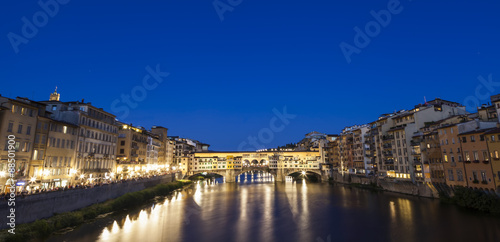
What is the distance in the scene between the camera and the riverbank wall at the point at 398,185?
45094mm

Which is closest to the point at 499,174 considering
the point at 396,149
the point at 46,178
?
the point at 396,149

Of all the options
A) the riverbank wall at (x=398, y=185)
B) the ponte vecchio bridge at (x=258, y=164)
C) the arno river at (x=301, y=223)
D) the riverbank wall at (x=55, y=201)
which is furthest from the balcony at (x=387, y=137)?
the riverbank wall at (x=55, y=201)

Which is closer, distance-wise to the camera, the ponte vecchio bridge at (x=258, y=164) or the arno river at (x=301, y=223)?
the arno river at (x=301, y=223)

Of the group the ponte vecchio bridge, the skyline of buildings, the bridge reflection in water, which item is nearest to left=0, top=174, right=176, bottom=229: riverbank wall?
the skyline of buildings

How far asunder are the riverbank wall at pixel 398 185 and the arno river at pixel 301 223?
195 cm

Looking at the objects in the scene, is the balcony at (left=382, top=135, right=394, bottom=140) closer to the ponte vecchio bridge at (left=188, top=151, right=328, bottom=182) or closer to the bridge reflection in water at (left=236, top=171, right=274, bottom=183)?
the ponte vecchio bridge at (left=188, top=151, right=328, bottom=182)

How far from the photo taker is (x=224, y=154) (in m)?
102

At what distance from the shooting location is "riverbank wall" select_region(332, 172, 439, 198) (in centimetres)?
4509

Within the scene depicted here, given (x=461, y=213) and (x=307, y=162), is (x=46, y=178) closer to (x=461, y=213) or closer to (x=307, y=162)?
(x=461, y=213)

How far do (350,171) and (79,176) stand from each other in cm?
6580

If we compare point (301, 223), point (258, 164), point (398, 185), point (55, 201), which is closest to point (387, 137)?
point (398, 185)

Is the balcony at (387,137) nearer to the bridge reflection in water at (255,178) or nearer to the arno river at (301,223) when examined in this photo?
the arno river at (301,223)

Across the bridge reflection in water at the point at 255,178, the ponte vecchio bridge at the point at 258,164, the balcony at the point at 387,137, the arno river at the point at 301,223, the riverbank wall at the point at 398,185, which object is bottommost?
the arno river at the point at 301,223

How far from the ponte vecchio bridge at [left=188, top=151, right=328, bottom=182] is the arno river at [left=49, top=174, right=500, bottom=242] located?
1977 inches
